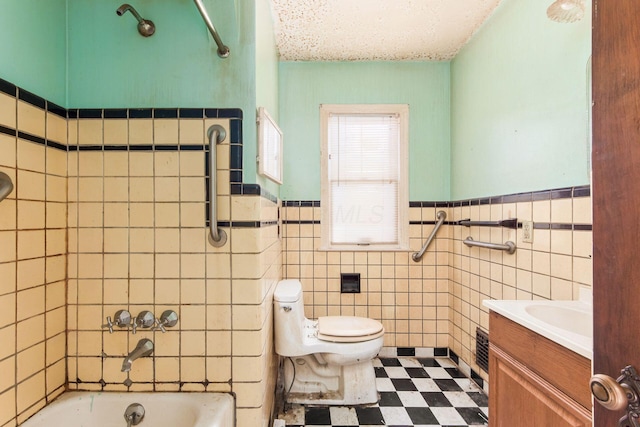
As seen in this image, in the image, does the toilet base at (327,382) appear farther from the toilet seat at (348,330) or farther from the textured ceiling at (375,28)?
the textured ceiling at (375,28)

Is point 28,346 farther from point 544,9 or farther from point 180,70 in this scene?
point 544,9

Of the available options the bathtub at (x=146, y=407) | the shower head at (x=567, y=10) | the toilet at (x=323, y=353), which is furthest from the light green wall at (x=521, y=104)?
the bathtub at (x=146, y=407)

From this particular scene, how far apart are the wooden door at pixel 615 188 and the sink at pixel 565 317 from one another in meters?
0.78

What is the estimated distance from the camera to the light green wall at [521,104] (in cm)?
141

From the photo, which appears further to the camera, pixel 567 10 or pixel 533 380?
pixel 567 10

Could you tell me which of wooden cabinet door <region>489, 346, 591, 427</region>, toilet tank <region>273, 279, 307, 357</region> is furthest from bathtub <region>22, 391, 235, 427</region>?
wooden cabinet door <region>489, 346, 591, 427</region>

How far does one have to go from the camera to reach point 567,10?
4.33 ft

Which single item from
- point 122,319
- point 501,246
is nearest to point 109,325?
point 122,319

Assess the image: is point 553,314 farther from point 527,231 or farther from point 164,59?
point 164,59

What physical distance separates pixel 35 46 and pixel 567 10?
2140 millimetres

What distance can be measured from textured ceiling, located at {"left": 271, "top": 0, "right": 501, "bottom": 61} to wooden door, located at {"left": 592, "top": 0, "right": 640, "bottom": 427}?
1.62 metres

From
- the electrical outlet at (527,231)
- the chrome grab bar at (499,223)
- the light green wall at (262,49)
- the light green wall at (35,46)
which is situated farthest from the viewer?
the chrome grab bar at (499,223)

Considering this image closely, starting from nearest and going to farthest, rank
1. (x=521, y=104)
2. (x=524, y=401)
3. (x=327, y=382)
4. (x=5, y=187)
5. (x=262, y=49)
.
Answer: (x=5, y=187) → (x=524, y=401) → (x=262, y=49) → (x=521, y=104) → (x=327, y=382)

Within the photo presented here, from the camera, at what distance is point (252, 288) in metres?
1.38
